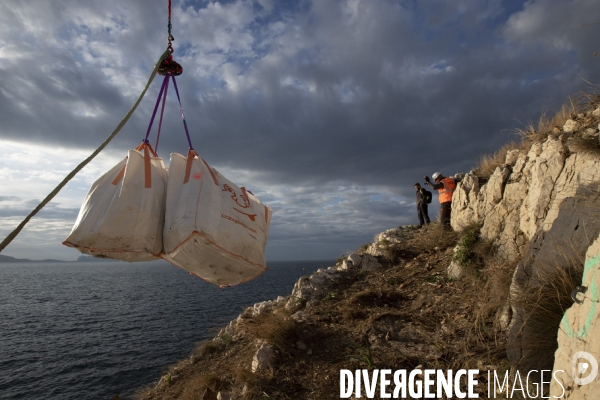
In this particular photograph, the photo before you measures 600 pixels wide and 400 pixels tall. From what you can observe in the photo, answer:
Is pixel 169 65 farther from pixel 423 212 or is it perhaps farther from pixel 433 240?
pixel 423 212

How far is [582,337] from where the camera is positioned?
3.55 m

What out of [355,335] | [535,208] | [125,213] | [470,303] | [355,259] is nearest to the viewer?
[125,213]

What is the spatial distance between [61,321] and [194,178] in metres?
40.9

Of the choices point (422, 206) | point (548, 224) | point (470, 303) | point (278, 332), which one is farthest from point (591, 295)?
point (422, 206)

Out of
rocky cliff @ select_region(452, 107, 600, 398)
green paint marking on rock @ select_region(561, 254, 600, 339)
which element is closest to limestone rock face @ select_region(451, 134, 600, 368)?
rocky cliff @ select_region(452, 107, 600, 398)

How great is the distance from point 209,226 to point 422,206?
11.6m

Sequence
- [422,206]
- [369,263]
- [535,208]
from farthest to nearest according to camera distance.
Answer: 1. [422,206]
2. [369,263]
3. [535,208]

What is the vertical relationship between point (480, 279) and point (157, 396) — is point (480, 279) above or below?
above

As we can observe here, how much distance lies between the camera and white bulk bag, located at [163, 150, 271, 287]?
399cm

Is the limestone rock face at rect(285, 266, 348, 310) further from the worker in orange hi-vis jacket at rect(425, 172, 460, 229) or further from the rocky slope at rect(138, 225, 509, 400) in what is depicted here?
the worker in orange hi-vis jacket at rect(425, 172, 460, 229)

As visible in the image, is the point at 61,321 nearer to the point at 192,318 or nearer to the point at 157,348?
the point at 192,318

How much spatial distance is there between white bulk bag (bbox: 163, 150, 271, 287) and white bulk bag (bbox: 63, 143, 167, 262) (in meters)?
0.20

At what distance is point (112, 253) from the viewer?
168 inches

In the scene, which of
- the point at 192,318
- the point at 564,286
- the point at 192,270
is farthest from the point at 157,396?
the point at 192,318
